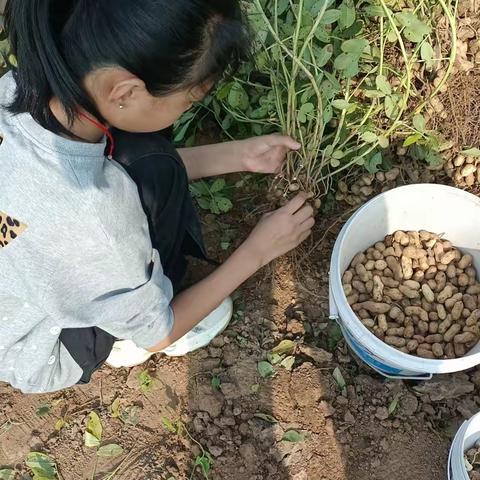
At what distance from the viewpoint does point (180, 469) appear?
1.38 metres

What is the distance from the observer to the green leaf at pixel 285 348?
148 cm

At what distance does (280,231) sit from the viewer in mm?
1335

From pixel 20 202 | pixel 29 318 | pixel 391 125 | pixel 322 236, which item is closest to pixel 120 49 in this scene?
pixel 20 202

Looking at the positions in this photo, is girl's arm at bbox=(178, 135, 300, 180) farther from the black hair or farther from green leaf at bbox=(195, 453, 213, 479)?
green leaf at bbox=(195, 453, 213, 479)

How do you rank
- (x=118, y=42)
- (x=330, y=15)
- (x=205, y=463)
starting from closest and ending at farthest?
(x=118, y=42), (x=330, y=15), (x=205, y=463)

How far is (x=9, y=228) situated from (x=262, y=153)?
0.63 m

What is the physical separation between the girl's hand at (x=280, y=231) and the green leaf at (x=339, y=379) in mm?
316

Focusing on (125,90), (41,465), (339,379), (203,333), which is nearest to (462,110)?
(339,379)

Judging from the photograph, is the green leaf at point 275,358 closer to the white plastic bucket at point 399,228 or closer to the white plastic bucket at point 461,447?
the white plastic bucket at point 399,228

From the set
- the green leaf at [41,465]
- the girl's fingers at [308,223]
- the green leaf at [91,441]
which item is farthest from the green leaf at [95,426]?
the girl's fingers at [308,223]

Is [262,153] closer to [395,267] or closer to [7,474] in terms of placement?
[395,267]

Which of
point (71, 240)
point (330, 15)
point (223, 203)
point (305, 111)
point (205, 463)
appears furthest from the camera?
point (223, 203)

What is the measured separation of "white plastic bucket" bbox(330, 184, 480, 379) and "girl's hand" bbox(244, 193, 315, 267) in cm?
10

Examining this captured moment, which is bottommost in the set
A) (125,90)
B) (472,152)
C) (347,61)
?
(472,152)
